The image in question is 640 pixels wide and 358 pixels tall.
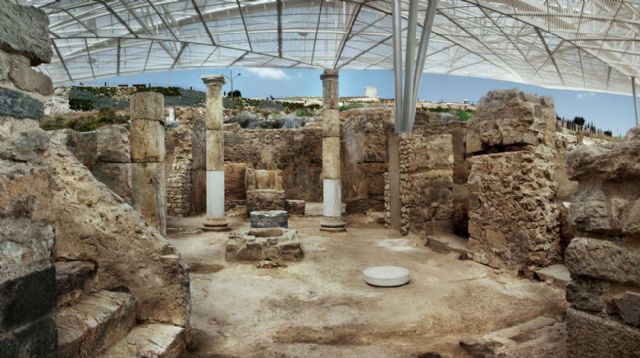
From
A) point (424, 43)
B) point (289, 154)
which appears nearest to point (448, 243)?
point (424, 43)

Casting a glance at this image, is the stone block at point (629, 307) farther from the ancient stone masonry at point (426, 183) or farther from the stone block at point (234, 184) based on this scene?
the stone block at point (234, 184)

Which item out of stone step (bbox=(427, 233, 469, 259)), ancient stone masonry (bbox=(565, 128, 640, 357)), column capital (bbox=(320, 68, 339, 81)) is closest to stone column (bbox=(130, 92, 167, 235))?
column capital (bbox=(320, 68, 339, 81))

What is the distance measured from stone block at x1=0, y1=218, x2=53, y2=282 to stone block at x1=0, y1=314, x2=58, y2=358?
10.7 inches

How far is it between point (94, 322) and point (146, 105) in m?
5.98

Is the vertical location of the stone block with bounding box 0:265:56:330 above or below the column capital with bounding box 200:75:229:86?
below

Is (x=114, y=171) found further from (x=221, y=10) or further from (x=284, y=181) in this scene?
(x=221, y=10)

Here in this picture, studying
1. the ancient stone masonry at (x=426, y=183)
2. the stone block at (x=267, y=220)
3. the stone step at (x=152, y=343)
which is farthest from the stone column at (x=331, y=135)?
the stone step at (x=152, y=343)

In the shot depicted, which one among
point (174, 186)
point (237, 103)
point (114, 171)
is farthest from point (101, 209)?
point (237, 103)

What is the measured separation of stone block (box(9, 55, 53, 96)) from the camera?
6.96ft

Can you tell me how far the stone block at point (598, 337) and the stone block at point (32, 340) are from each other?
128 inches

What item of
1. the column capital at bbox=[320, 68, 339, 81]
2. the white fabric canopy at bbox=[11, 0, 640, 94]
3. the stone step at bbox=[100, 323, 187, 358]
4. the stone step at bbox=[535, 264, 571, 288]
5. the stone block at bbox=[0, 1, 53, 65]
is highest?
the white fabric canopy at bbox=[11, 0, 640, 94]

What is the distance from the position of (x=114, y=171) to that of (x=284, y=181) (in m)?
12.0

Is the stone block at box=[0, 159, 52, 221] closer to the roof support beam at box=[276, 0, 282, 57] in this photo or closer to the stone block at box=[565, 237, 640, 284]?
the stone block at box=[565, 237, 640, 284]

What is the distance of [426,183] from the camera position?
9414 millimetres
